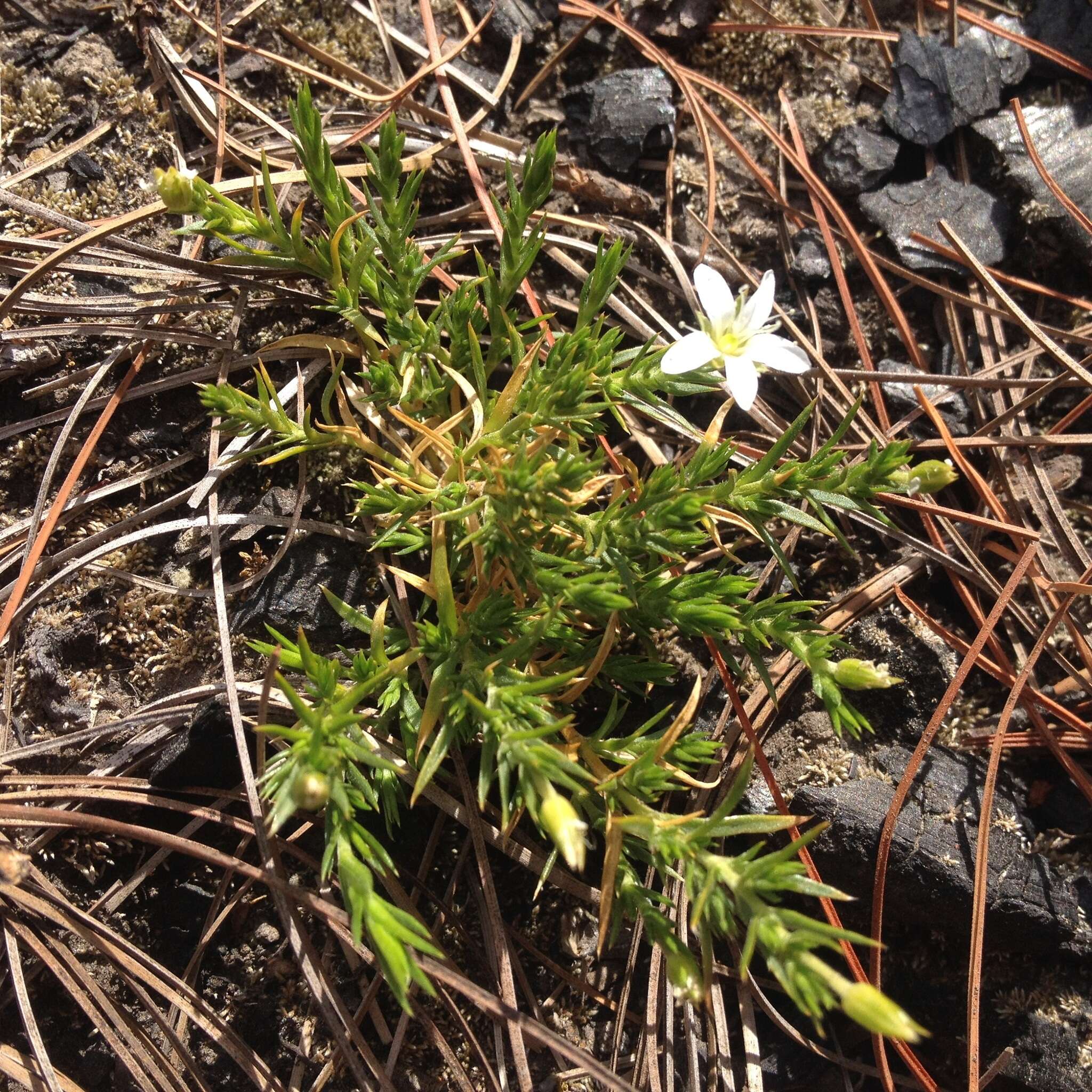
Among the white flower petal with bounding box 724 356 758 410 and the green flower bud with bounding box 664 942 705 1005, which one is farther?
the white flower petal with bounding box 724 356 758 410

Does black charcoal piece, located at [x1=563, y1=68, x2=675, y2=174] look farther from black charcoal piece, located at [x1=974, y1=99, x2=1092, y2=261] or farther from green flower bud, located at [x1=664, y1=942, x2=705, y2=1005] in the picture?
green flower bud, located at [x1=664, y1=942, x2=705, y2=1005]

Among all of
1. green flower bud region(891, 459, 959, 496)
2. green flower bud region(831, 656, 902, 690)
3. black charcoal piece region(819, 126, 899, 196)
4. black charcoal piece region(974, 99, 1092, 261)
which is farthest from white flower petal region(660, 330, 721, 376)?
black charcoal piece region(974, 99, 1092, 261)

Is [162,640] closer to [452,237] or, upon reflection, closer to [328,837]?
[328,837]

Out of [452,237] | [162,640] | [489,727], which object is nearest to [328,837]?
[489,727]

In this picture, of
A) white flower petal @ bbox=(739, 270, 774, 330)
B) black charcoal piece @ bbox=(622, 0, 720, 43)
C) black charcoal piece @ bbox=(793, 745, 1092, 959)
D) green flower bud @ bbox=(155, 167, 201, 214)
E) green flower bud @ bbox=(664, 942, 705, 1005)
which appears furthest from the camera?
black charcoal piece @ bbox=(622, 0, 720, 43)

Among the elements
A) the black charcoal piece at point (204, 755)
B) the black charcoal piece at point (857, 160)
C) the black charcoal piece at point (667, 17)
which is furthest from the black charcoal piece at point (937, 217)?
A: the black charcoal piece at point (204, 755)

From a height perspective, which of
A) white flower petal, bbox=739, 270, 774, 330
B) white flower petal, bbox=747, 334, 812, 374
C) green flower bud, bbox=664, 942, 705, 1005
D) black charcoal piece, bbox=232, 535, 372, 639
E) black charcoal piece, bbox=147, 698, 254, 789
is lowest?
black charcoal piece, bbox=147, 698, 254, 789

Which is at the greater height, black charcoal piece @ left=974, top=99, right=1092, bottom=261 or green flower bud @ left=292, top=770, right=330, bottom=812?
black charcoal piece @ left=974, top=99, right=1092, bottom=261
